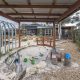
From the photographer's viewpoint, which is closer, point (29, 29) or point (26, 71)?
point (26, 71)

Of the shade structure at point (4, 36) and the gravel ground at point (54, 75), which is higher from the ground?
the shade structure at point (4, 36)

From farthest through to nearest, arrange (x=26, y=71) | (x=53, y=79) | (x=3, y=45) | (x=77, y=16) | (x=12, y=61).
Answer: (x=77, y=16), (x=3, y=45), (x=12, y=61), (x=26, y=71), (x=53, y=79)

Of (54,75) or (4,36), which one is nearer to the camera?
(54,75)

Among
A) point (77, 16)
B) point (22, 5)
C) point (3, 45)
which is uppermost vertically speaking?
point (77, 16)

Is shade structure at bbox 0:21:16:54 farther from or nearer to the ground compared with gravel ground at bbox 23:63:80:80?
farther from the ground

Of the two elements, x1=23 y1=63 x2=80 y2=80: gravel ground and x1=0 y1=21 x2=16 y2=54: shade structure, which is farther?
x1=0 y1=21 x2=16 y2=54: shade structure

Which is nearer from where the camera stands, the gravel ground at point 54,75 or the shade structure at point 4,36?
the gravel ground at point 54,75

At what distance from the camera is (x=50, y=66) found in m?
9.14

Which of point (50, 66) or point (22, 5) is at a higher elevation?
point (22, 5)

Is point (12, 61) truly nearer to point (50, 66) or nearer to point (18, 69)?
point (18, 69)

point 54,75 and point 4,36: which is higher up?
point 4,36

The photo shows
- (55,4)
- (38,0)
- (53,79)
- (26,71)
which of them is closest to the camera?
(38,0)

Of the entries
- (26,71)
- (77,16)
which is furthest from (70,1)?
(77,16)

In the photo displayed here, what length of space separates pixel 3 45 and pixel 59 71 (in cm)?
509
